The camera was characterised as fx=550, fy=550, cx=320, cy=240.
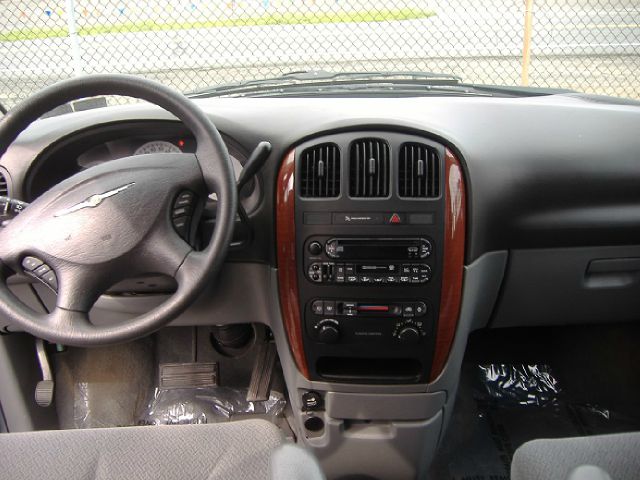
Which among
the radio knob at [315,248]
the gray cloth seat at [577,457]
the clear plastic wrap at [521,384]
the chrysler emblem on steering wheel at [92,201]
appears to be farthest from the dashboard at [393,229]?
the clear plastic wrap at [521,384]

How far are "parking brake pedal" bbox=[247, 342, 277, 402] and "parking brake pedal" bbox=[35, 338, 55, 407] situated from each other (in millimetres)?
679

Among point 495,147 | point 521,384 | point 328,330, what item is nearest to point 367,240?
point 328,330

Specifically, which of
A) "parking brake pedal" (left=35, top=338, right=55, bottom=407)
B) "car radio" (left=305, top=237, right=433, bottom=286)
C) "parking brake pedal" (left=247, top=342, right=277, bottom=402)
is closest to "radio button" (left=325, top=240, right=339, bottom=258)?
"car radio" (left=305, top=237, right=433, bottom=286)

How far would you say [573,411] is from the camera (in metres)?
2.11

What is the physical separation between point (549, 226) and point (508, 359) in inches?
36.2

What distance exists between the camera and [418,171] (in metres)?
1.31

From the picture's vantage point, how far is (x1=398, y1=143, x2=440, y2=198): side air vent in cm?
132

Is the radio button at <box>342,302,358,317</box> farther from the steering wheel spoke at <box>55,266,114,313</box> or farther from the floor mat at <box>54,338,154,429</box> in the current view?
the floor mat at <box>54,338,154,429</box>

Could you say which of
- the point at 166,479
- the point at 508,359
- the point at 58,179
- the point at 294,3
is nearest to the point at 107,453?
the point at 166,479

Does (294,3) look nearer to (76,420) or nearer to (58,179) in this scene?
(58,179)

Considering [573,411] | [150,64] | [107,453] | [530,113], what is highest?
[530,113]

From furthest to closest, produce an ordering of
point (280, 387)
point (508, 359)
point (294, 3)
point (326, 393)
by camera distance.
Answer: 1. point (294, 3)
2. point (508, 359)
3. point (280, 387)
4. point (326, 393)

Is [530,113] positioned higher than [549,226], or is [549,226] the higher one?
[530,113]

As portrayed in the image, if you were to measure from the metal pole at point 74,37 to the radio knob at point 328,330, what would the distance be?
8.42 ft
